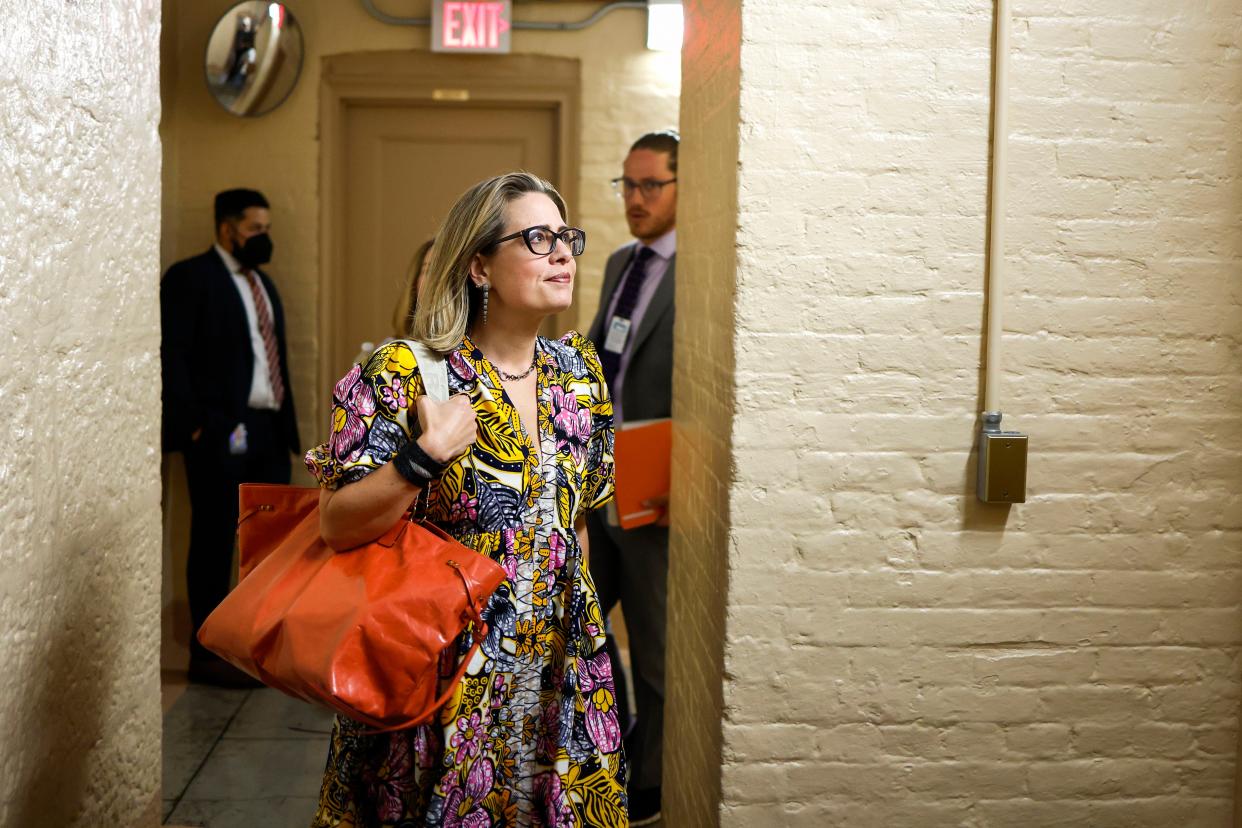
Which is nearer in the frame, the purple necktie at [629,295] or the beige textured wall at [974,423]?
A: the beige textured wall at [974,423]

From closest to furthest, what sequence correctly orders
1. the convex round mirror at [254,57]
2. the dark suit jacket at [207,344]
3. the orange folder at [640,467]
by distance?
1. the orange folder at [640,467]
2. the dark suit jacket at [207,344]
3. the convex round mirror at [254,57]

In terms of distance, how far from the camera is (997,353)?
237cm

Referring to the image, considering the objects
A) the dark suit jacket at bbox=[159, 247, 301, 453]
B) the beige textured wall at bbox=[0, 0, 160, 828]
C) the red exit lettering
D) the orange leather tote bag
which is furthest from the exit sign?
the orange leather tote bag

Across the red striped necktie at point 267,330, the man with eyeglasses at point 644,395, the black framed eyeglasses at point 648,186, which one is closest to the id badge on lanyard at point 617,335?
the man with eyeglasses at point 644,395

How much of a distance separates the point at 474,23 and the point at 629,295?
212 cm

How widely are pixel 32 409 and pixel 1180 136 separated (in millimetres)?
2140

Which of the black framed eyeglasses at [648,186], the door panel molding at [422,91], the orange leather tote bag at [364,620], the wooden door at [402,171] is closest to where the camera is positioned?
the orange leather tote bag at [364,620]

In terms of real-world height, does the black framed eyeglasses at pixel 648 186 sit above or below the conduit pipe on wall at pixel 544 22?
below

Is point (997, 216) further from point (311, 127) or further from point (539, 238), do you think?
point (311, 127)

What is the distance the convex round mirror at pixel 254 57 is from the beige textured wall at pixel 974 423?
3246 mm

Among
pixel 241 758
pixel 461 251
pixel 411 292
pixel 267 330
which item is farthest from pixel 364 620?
pixel 267 330

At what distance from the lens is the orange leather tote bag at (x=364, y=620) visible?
1.81 meters

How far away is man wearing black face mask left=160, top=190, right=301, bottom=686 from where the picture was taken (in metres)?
4.73

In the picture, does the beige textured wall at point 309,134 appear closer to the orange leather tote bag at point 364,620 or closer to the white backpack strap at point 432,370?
the white backpack strap at point 432,370
